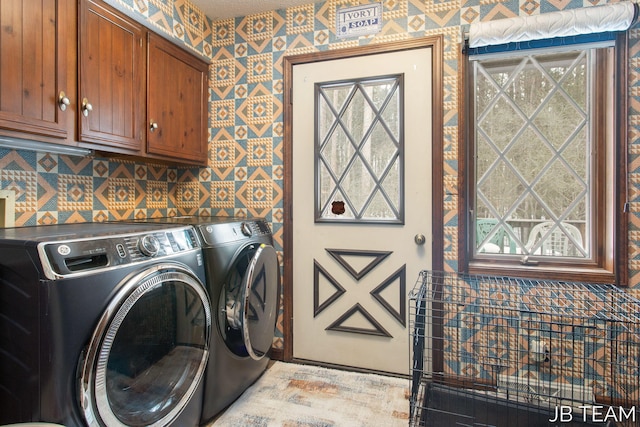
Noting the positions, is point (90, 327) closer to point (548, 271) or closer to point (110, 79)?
point (110, 79)

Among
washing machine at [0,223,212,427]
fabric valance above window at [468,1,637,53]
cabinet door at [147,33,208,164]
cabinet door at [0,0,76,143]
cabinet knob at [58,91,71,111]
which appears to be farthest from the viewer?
cabinet door at [147,33,208,164]

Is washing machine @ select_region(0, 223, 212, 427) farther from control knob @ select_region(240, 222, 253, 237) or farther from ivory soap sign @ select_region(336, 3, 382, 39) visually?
ivory soap sign @ select_region(336, 3, 382, 39)

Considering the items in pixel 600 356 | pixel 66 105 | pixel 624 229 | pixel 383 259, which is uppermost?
pixel 66 105

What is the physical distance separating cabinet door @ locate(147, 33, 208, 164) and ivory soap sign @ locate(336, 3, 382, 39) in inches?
38.8

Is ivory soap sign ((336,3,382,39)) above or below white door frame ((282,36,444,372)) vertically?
above

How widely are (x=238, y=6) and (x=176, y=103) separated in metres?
0.79

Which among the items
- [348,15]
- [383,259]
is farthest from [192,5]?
[383,259]

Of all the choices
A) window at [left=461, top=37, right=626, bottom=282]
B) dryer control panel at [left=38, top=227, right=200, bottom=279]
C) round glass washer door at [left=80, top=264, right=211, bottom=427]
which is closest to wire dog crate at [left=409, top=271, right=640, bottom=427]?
window at [left=461, top=37, right=626, bottom=282]

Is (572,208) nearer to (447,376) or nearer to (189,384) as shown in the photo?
(447,376)

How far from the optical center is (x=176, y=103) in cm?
214

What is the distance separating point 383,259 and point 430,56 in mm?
1231

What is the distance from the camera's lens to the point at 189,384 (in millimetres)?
1479

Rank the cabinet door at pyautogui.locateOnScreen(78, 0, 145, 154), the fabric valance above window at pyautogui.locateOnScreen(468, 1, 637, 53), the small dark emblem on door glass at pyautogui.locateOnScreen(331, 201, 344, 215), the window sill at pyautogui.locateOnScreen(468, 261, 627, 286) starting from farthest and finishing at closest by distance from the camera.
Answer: the small dark emblem on door glass at pyautogui.locateOnScreen(331, 201, 344, 215) → the window sill at pyautogui.locateOnScreen(468, 261, 627, 286) → the fabric valance above window at pyautogui.locateOnScreen(468, 1, 637, 53) → the cabinet door at pyautogui.locateOnScreen(78, 0, 145, 154)

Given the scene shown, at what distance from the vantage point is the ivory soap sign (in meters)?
2.13
